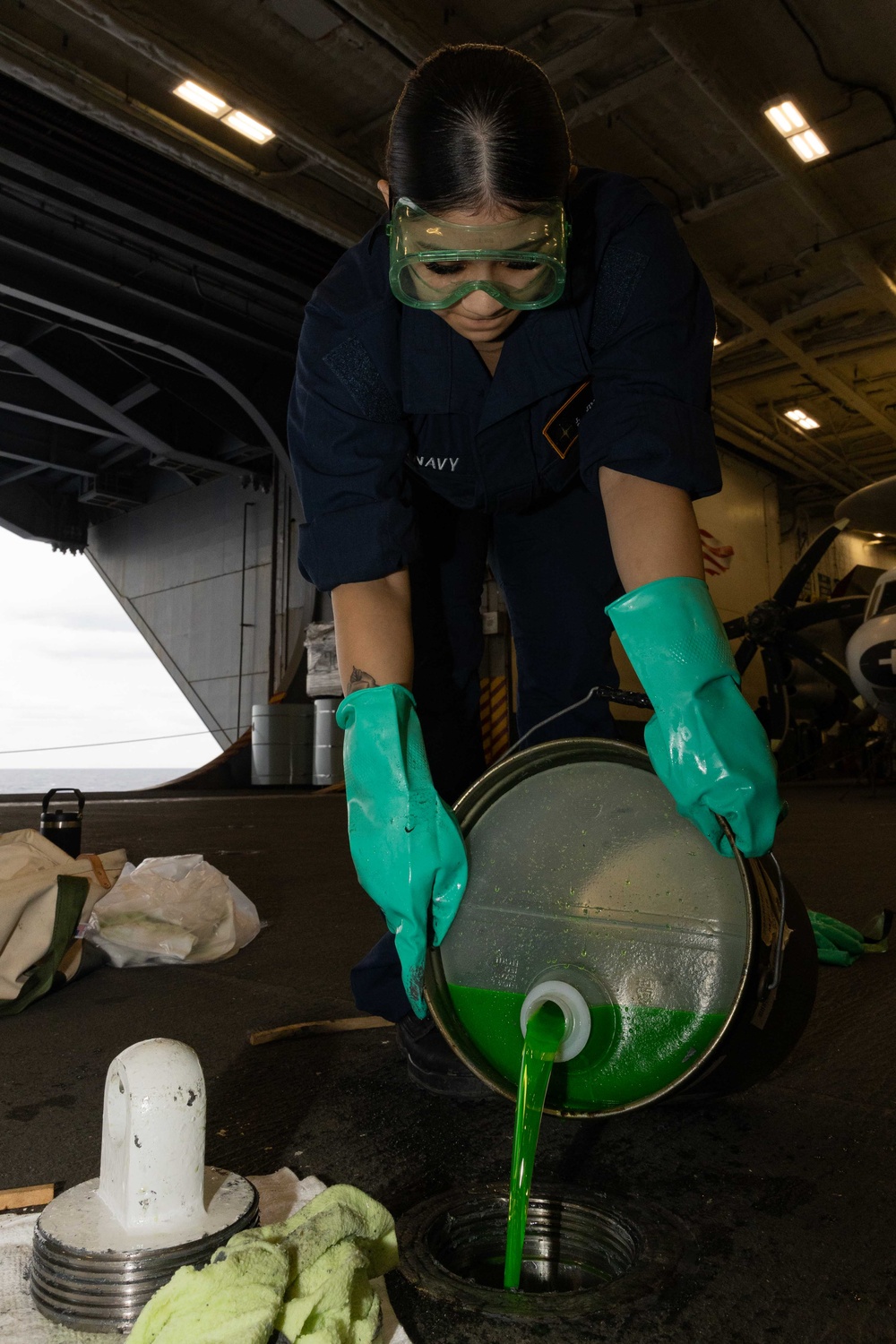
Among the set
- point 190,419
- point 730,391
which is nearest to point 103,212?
point 190,419

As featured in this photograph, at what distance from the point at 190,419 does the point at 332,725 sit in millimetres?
4602

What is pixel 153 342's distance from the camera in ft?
27.2

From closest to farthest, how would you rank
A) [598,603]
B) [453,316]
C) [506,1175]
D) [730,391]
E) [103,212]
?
[506,1175] < [453,316] < [598,603] < [103,212] < [730,391]

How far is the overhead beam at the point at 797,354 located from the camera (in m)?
8.02

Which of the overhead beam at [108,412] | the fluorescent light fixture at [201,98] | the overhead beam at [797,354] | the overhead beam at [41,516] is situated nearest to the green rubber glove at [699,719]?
the fluorescent light fixture at [201,98]

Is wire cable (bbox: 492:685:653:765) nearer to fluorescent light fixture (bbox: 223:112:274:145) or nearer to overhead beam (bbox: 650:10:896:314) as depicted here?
overhead beam (bbox: 650:10:896:314)

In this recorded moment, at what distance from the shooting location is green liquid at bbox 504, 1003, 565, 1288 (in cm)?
83

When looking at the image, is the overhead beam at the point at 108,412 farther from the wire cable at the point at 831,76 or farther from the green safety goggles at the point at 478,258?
the green safety goggles at the point at 478,258

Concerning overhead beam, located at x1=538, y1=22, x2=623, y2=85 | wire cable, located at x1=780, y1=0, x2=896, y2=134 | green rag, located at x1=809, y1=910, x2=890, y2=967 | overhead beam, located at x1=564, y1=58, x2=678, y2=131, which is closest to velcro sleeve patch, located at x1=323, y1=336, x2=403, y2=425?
green rag, located at x1=809, y1=910, x2=890, y2=967

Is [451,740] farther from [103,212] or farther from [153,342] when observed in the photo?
[153,342]

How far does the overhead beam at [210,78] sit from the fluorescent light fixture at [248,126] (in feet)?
0.27

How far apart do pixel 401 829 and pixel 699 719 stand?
0.38 meters

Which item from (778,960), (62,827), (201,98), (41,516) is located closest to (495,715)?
(201,98)

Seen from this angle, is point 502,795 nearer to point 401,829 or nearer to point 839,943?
point 401,829
